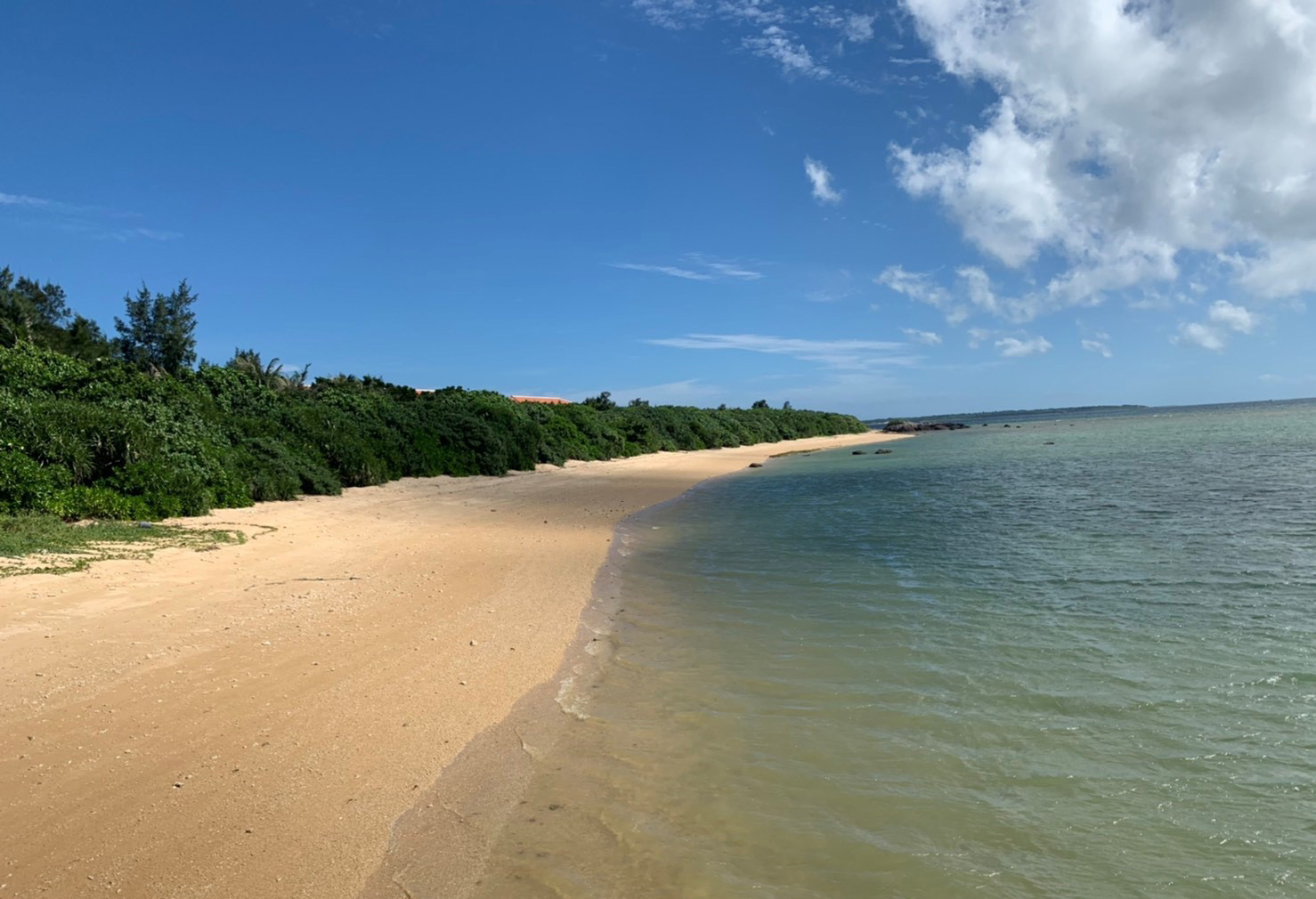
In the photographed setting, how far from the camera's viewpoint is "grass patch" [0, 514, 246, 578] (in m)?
8.41

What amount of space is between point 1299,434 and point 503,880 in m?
54.7

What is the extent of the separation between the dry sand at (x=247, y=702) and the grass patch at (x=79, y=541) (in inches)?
12.8

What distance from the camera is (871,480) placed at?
92.0 feet

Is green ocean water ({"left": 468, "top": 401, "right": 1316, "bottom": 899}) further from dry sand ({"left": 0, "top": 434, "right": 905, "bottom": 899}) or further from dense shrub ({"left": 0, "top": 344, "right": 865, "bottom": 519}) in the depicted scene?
dense shrub ({"left": 0, "top": 344, "right": 865, "bottom": 519})

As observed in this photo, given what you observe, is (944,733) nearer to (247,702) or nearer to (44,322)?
(247,702)

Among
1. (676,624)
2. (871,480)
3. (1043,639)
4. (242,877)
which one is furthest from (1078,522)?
(242,877)

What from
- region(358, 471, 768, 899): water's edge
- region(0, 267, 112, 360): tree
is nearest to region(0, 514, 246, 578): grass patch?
region(358, 471, 768, 899): water's edge

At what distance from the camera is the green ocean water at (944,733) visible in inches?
143

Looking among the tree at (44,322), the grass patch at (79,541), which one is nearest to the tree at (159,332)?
the tree at (44,322)

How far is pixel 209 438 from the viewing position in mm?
16250

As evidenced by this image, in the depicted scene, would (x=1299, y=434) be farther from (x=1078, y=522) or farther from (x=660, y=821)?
(x=660, y=821)

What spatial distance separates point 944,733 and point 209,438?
53.9 ft

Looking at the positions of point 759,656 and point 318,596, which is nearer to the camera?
point 759,656

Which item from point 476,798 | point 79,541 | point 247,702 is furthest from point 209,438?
point 476,798
